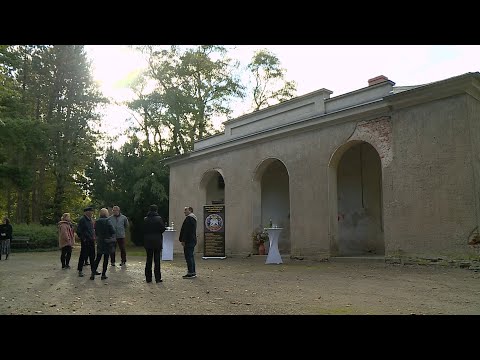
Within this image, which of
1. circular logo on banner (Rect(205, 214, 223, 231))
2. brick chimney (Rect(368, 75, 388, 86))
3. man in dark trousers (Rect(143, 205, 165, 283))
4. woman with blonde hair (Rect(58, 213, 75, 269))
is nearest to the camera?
man in dark trousers (Rect(143, 205, 165, 283))

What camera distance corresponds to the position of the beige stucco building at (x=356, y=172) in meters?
10.4

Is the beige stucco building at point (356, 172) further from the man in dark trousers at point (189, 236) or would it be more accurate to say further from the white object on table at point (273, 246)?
the man in dark trousers at point (189, 236)

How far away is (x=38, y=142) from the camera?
2450 cm

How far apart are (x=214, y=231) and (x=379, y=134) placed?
708cm

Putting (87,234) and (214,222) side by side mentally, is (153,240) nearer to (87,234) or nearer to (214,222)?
(87,234)

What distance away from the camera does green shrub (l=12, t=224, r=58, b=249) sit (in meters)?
22.7

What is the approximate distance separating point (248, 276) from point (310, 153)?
5.66 metres

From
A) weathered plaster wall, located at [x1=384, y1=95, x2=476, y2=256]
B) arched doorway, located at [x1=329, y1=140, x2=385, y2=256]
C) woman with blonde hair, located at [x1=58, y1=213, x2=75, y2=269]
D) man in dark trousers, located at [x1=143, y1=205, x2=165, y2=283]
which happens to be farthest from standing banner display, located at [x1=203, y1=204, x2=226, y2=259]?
weathered plaster wall, located at [x1=384, y1=95, x2=476, y2=256]

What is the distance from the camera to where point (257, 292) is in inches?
303

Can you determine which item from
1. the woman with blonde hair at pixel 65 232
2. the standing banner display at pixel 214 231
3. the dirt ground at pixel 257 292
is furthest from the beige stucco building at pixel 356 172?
the woman with blonde hair at pixel 65 232

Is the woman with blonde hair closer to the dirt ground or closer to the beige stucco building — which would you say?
the dirt ground

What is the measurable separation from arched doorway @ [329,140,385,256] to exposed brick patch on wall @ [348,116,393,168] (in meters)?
2.51

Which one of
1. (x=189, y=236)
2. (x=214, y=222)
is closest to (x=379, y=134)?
(x=189, y=236)
